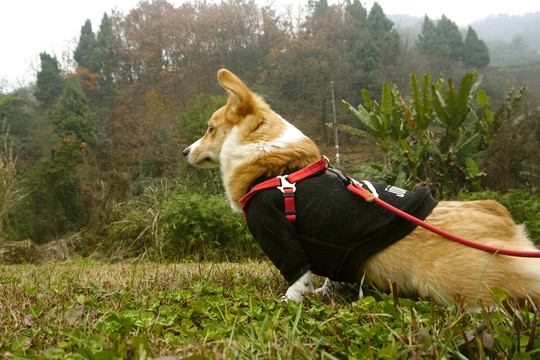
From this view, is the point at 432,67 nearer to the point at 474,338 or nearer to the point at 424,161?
the point at 424,161

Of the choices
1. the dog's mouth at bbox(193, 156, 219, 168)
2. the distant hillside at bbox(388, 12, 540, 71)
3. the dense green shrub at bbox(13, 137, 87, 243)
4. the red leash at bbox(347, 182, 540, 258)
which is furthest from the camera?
the distant hillside at bbox(388, 12, 540, 71)

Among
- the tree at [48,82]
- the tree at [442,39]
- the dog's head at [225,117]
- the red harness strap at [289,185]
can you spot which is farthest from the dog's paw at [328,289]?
the tree at [442,39]

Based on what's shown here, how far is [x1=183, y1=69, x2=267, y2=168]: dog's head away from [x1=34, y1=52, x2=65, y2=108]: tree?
93.6 feet

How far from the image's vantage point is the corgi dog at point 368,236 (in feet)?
5.02

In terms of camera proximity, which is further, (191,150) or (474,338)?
(191,150)

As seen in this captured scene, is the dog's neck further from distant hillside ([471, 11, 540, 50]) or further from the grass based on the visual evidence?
distant hillside ([471, 11, 540, 50])

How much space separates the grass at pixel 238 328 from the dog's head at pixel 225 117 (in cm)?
119

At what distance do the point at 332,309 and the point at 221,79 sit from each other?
174 centimetres

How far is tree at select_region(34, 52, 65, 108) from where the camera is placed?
26067 millimetres

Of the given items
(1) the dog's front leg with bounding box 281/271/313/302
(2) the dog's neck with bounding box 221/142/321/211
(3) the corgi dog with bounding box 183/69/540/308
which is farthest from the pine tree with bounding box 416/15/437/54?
(1) the dog's front leg with bounding box 281/271/313/302

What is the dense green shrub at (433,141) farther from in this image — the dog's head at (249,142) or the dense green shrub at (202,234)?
the dog's head at (249,142)

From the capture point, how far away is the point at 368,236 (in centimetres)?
177

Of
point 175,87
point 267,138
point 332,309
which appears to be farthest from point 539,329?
point 175,87

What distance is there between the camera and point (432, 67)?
30.5m
